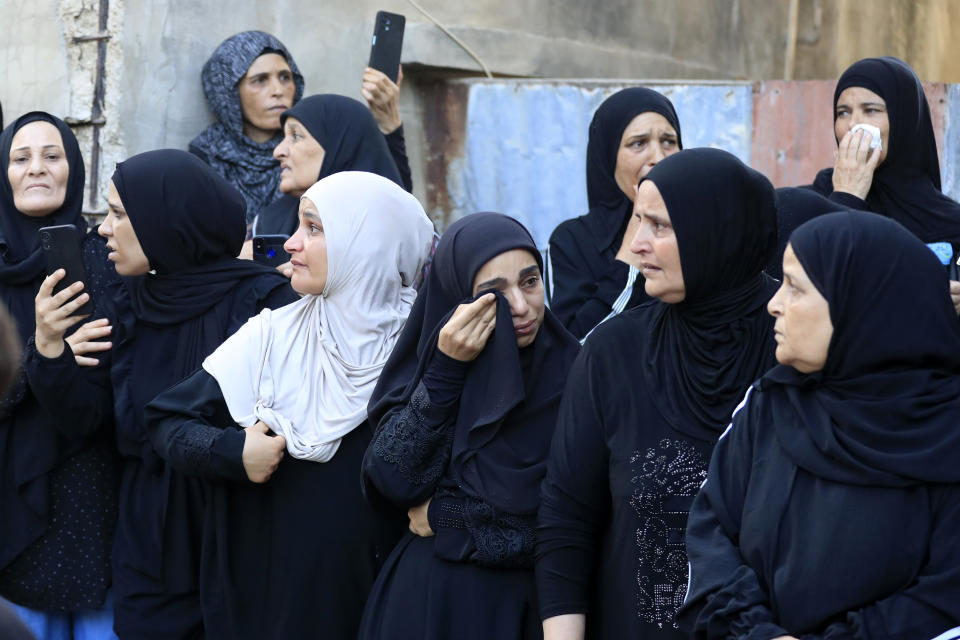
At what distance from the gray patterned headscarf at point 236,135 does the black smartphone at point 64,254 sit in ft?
6.21

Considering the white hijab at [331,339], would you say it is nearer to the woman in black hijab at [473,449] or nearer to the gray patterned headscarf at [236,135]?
the woman in black hijab at [473,449]

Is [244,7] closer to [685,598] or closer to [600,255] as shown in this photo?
[600,255]

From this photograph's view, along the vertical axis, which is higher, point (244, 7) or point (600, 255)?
point (244, 7)

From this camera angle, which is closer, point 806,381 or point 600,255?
point 806,381

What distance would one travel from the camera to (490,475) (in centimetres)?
296

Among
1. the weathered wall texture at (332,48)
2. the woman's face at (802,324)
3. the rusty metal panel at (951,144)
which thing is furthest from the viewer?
the weathered wall texture at (332,48)

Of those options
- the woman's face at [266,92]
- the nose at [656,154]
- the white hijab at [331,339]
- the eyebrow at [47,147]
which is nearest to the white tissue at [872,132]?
the nose at [656,154]

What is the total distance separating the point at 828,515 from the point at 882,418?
20 centimetres

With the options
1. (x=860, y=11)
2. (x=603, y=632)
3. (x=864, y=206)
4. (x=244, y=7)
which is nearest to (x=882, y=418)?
(x=603, y=632)

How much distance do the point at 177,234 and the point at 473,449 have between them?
120 centimetres

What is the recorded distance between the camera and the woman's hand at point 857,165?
3.83m

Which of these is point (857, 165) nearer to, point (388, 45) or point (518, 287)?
point (518, 287)

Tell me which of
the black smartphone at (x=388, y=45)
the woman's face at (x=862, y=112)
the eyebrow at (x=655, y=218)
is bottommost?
the eyebrow at (x=655, y=218)

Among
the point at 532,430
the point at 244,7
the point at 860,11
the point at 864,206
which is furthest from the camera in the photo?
the point at 860,11
